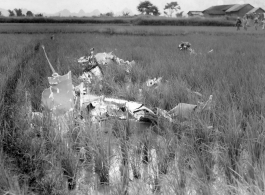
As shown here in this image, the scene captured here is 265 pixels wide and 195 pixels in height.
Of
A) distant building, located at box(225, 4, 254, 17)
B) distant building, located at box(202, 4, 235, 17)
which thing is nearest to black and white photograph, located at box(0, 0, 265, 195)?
distant building, located at box(225, 4, 254, 17)

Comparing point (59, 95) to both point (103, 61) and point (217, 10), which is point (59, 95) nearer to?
point (103, 61)

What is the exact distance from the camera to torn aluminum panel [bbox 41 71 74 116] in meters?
2.06

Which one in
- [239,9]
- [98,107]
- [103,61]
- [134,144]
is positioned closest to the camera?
[134,144]

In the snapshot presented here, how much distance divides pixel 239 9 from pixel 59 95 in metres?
26.7

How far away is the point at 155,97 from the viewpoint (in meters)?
2.24

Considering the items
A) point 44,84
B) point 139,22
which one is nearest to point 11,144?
point 44,84

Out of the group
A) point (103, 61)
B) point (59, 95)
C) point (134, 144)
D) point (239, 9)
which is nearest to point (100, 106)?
point (59, 95)

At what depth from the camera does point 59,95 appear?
7.05 feet

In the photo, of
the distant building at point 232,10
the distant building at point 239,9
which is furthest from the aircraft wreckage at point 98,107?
the distant building at point 232,10

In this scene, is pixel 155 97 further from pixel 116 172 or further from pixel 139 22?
pixel 139 22

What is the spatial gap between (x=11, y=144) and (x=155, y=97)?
3.82 feet

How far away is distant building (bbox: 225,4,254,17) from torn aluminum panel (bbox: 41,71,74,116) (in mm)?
26513

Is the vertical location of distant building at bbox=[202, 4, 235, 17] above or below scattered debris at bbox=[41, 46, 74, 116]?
above

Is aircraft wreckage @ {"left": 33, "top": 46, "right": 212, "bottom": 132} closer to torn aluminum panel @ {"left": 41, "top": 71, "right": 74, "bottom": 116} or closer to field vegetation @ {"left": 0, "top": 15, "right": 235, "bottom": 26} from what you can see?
torn aluminum panel @ {"left": 41, "top": 71, "right": 74, "bottom": 116}
